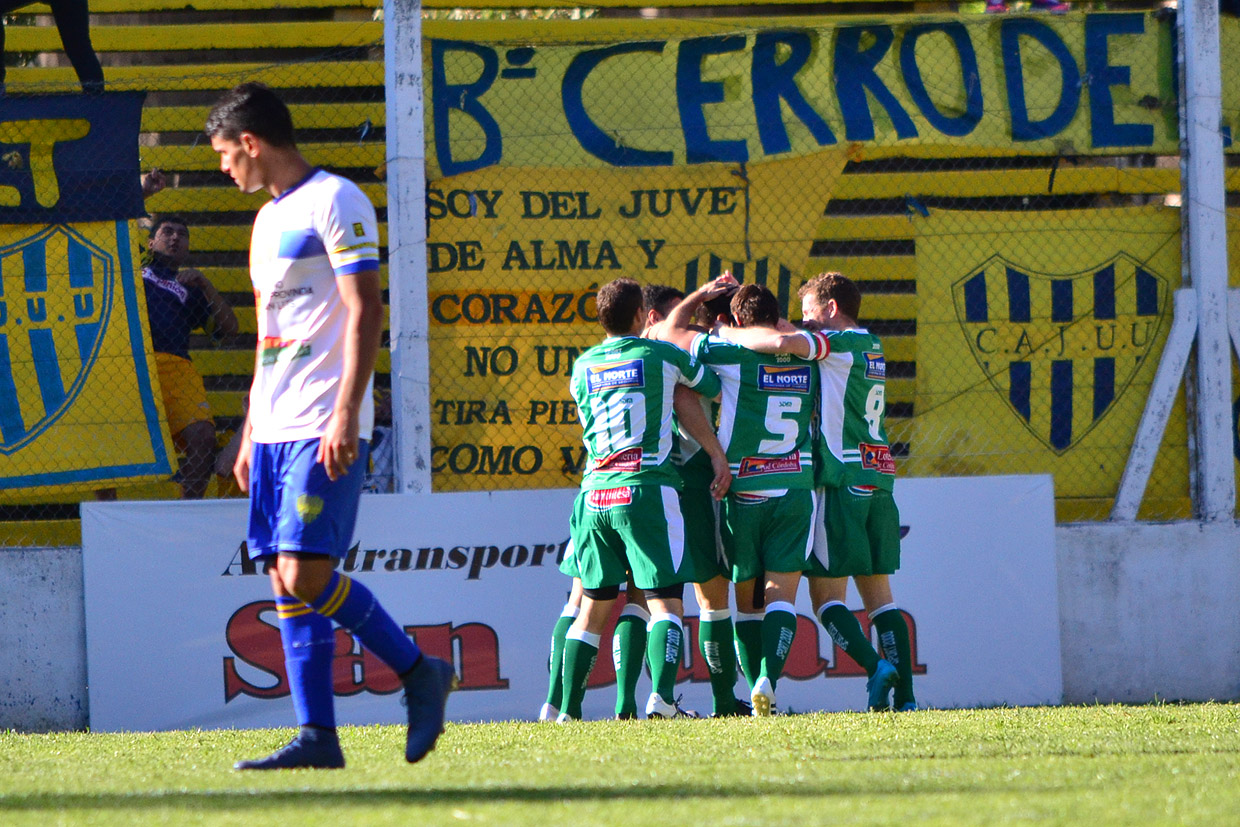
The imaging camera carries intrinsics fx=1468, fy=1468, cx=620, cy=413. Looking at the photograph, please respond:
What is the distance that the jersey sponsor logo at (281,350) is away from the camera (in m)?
3.98

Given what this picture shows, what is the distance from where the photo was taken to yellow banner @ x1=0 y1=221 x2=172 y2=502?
25.9 feet

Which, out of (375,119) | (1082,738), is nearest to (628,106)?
(375,119)

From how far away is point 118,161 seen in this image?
26.4ft

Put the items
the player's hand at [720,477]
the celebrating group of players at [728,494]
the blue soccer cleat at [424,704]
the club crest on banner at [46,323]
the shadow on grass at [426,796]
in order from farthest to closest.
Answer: the club crest on banner at [46,323]
the player's hand at [720,477]
the celebrating group of players at [728,494]
the blue soccer cleat at [424,704]
the shadow on grass at [426,796]

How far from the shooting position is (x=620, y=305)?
6.27 metres

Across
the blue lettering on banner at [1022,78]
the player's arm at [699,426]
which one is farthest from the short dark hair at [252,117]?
the blue lettering on banner at [1022,78]

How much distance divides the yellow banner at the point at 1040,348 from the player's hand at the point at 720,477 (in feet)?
8.28

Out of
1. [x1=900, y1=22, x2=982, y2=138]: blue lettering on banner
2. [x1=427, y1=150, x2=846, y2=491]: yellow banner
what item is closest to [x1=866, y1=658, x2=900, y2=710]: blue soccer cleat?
[x1=427, y1=150, x2=846, y2=491]: yellow banner

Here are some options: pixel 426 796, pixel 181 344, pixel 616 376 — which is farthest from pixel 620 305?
pixel 426 796

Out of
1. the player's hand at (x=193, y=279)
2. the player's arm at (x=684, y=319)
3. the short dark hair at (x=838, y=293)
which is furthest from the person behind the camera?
the player's hand at (x=193, y=279)

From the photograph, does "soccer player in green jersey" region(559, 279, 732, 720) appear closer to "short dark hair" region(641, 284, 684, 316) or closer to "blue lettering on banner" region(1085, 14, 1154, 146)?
"short dark hair" region(641, 284, 684, 316)

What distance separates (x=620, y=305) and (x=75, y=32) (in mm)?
4222

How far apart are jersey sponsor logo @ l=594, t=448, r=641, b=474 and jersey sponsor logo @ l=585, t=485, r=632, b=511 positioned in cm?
9

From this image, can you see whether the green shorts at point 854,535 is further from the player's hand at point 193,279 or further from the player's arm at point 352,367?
the player's hand at point 193,279
